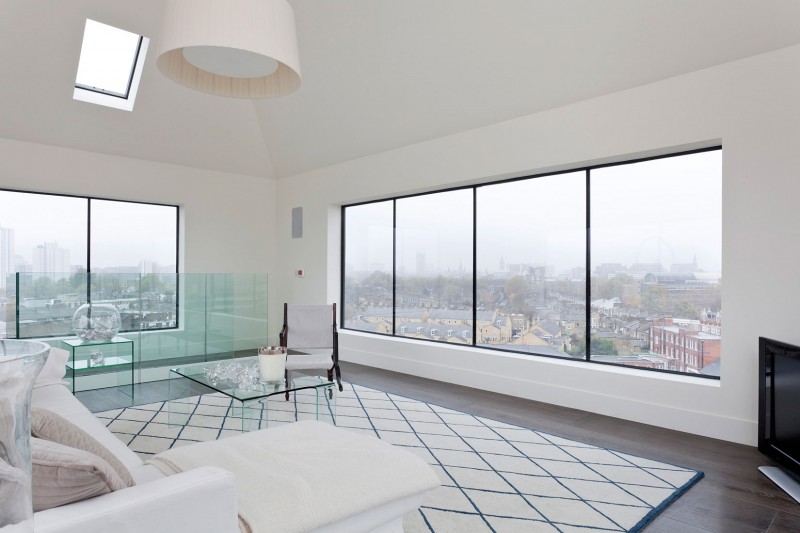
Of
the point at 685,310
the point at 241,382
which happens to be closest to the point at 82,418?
the point at 241,382

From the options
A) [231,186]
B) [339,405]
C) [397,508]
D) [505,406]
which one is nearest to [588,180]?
[505,406]

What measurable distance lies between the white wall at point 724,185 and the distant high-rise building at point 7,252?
193 inches

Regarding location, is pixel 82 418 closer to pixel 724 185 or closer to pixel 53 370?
pixel 53 370

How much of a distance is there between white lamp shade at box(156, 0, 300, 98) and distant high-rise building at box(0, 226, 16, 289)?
4694 millimetres

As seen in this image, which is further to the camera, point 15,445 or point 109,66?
point 109,66

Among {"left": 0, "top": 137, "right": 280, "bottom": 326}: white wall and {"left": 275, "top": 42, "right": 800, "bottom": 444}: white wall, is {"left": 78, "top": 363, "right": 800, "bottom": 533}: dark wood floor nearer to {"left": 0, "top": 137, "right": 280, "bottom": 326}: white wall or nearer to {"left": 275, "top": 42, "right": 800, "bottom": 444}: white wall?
{"left": 275, "top": 42, "right": 800, "bottom": 444}: white wall

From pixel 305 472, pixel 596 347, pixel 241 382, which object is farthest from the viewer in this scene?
pixel 596 347

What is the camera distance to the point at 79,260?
247 inches

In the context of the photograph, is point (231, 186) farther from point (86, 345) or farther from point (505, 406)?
point (505, 406)

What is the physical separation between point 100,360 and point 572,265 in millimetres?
4671

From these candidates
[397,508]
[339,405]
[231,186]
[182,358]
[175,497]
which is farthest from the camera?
[231,186]

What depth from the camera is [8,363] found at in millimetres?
711

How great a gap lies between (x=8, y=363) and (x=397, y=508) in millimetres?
1536

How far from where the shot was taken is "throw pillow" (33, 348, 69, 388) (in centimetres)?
352
